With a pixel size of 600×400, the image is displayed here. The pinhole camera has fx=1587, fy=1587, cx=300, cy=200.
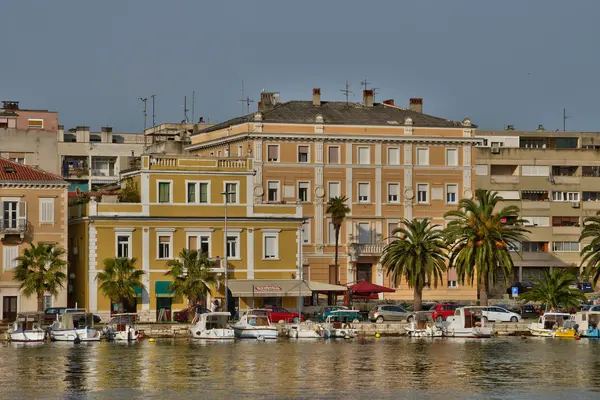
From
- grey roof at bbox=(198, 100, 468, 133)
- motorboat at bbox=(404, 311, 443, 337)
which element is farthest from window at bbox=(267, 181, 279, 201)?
motorboat at bbox=(404, 311, 443, 337)

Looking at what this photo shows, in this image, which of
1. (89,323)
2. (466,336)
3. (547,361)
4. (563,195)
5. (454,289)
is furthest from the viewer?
(563,195)

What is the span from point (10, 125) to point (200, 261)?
38.9 m

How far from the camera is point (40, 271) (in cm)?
10744

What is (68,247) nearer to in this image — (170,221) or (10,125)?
(170,221)

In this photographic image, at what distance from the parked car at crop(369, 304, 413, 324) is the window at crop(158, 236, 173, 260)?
A: 50.2 ft

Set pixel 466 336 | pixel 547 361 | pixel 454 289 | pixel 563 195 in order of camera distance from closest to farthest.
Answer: pixel 547 361, pixel 466 336, pixel 454 289, pixel 563 195

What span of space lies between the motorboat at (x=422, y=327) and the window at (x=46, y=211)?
25.9 metres

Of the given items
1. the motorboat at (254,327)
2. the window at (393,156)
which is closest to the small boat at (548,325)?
the motorboat at (254,327)

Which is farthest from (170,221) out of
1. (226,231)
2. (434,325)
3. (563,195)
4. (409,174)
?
(563,195)

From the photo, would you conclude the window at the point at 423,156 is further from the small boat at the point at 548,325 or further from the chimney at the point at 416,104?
the small boat at the point at 548,325

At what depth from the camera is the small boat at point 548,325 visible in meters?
110

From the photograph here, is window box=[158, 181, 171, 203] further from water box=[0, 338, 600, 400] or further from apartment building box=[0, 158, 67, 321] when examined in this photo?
water box=[0, 338, 600, 400]

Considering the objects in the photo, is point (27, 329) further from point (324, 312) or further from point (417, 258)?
point (417, 258)

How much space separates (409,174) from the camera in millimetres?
138750
